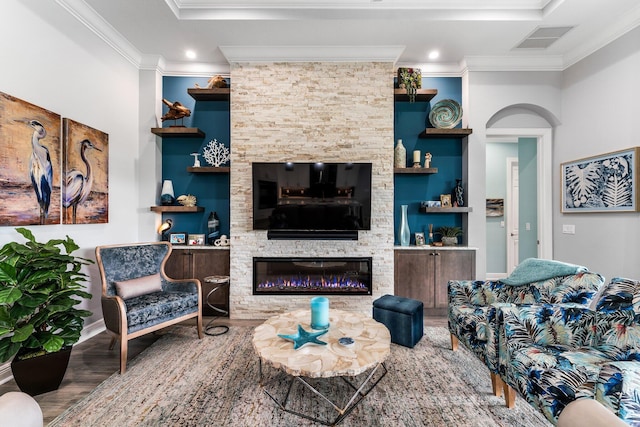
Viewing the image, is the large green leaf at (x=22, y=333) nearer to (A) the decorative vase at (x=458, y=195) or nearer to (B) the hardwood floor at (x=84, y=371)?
(B) the hardwood floor at (x=84, y=371)

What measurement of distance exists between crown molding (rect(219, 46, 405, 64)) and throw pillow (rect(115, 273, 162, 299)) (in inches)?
109

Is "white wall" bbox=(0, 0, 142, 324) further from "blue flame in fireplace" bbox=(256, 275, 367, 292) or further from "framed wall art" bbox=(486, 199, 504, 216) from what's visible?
"framed wall art" bbox=(486, 199, 504, 216)

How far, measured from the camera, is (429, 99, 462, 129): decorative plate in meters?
3.77

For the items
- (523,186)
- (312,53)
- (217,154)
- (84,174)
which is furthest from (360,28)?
(523,186)

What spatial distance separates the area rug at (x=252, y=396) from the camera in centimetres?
180

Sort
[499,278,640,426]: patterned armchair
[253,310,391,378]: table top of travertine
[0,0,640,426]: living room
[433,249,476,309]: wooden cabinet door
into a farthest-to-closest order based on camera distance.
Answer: [433,249,476,309]: wooden cabinet door
[0,0,640,426]: living room
[253,310,391,378]: table top of travertine
[499,278,640,426]: patterned armchair

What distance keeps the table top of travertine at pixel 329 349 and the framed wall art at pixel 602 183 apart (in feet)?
9.71

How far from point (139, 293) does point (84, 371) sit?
2.31 ft

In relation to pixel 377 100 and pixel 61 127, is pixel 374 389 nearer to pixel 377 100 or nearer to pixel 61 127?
pixel 377 100

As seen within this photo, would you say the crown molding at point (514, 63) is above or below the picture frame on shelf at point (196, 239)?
above

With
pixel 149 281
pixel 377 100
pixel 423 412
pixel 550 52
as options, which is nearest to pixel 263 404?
pixel 423 412

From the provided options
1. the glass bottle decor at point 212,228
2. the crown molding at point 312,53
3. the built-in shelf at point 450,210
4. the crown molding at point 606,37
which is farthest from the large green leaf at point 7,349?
the crown molding at point 606,37

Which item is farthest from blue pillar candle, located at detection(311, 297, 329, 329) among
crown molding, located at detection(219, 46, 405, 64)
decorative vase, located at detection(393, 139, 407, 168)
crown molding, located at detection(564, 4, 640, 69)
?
crown molding, located at detection(564, 4, 640, 69)

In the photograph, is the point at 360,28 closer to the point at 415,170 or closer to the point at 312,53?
the point at 312,53
